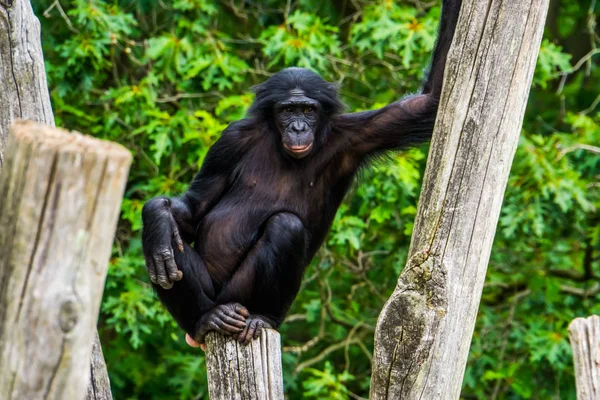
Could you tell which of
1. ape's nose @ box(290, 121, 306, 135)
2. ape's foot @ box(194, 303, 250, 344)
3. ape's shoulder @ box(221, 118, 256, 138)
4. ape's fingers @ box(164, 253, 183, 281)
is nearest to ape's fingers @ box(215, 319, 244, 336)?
ape's foot @ box(194, 303, 250, 344)

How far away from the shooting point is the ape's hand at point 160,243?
459cm

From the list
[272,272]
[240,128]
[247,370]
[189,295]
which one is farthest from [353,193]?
[247,370]

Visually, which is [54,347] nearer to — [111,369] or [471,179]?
[471,179]

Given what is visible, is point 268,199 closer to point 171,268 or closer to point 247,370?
point 171,268

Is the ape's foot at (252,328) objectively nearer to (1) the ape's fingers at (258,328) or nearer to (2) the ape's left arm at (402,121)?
(1) the ape's fingers at (258,328)

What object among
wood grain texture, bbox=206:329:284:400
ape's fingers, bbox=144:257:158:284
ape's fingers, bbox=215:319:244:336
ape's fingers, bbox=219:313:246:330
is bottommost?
wood grain texture, bbox=206:329:284:400

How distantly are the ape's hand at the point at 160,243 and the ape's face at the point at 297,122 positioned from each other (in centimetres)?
83

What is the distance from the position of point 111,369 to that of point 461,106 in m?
5.83

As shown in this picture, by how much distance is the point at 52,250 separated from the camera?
7.09 feet

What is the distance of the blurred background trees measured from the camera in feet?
23.4

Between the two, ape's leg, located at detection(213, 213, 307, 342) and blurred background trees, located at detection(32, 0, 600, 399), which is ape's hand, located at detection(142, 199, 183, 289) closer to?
ape's leg, located at detection(213, 213, 307, 342)

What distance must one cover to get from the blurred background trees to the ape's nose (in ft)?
6.00

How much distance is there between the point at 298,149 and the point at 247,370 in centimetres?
165

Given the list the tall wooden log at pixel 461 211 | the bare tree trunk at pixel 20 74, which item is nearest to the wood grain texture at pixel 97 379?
the bare tree trunk at pixel 20 74
